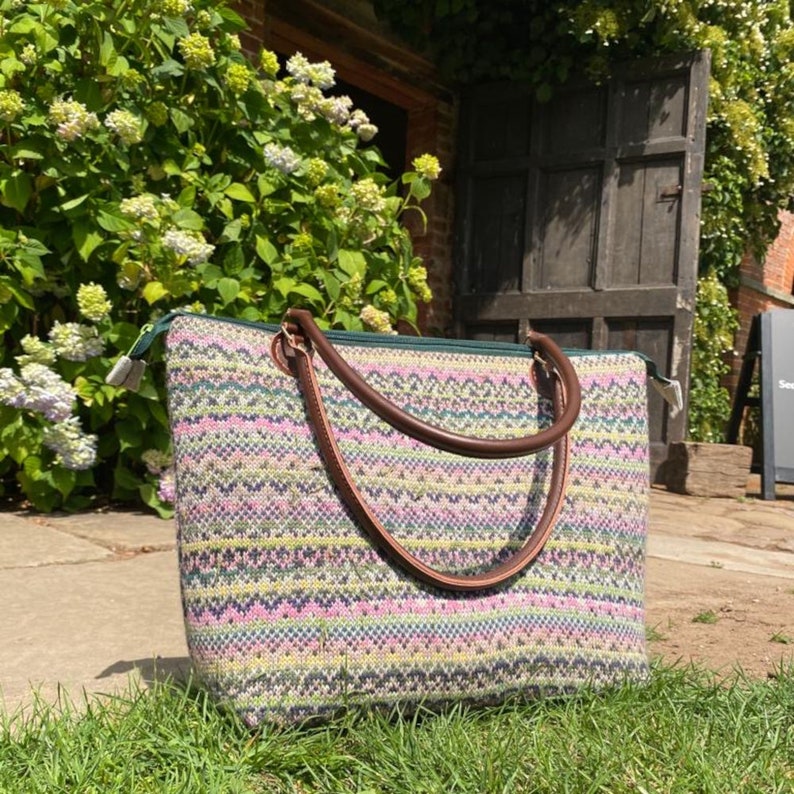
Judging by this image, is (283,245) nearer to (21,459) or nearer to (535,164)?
(21,459)

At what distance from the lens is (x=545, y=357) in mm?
1395

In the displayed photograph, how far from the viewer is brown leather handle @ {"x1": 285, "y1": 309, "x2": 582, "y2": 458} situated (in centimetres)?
114

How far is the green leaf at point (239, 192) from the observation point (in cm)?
294

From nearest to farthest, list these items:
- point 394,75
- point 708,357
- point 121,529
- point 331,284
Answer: point 121,529 < point 331,284 < point 394,75 < point 708,357

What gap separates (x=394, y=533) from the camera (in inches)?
48.2

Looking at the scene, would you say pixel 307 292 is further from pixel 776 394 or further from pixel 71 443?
pixel 776 394

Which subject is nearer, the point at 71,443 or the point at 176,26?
the point at 71,443

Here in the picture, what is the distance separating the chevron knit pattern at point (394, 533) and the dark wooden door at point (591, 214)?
154 inches

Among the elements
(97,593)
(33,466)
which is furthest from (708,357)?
(97,593)

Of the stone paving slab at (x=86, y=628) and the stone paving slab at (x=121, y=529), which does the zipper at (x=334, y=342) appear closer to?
the stone paving slab at (x=86, y=628)

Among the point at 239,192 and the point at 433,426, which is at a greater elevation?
the point at 239,192

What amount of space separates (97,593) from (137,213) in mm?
1194

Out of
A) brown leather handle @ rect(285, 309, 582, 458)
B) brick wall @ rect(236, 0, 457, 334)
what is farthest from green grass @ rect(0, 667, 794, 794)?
brick wall @ rect(236, 0, 457, 334)

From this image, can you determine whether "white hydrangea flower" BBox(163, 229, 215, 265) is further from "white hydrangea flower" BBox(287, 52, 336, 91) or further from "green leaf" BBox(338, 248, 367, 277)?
"white hydrangea flower" BBox(287, 52, 336, 91)
